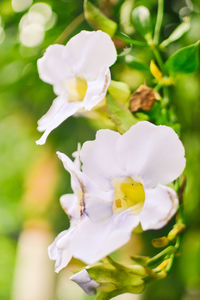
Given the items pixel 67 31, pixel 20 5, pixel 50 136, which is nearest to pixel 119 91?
pixel 67 31

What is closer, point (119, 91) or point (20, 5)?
point (119, 91)

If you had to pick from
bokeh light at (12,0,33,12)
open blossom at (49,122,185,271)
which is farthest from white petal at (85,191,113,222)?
bokeh light at (12,0,33,12)

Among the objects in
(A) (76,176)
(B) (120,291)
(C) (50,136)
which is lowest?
(C) (50,136)

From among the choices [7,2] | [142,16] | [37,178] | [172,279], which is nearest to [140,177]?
[142,16]

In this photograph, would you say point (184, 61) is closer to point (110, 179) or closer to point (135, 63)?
point (135, 63)

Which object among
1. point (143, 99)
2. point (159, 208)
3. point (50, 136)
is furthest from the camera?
point (50, 136)

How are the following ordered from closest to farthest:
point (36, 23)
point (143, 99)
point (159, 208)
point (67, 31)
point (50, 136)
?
point (159, 208), point (143, 99), point (67, 31), point (36, 23), point (50, 136)

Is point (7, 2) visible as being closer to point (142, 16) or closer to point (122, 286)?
point (142, 16)
